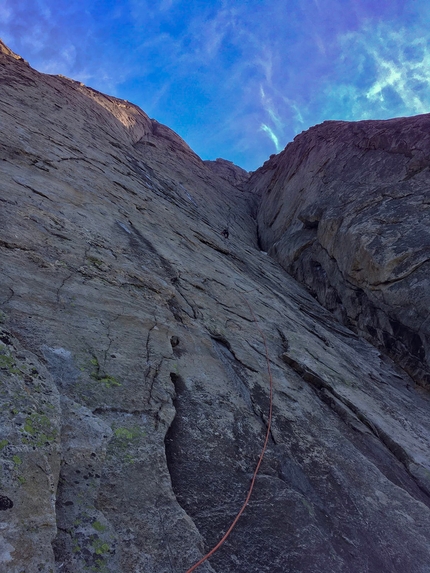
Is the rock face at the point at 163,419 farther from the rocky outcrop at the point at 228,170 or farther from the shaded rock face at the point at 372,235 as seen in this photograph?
the rocky outcrop at the point at 228,170

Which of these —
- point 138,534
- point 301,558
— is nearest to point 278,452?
point 301,558

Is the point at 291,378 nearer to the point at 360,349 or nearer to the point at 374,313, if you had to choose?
the point at 360,349

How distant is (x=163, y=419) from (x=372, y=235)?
1332 centimetres

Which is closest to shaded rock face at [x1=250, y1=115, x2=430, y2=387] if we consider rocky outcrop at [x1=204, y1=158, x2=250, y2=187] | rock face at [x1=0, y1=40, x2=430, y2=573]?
rock face at [x1=0, y1=40, x2=430, y2=573]

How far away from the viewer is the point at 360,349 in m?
13.1

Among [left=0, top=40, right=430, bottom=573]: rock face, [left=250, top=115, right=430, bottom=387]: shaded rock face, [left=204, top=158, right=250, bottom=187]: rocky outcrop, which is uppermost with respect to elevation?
[left=204, top=158, right=250, bottom=187]: rocky outcrop

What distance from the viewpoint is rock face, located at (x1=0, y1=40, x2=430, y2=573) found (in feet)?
9.91

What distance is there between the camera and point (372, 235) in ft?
48.9

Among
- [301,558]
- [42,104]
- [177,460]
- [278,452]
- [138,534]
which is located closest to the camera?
[138,534]

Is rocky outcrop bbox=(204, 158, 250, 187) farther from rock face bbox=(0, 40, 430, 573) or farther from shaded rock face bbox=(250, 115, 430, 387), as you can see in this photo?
rock face bbox=(0, 40, 430, 573)

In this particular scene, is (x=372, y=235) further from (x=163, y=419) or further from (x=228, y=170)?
(x=228, y=170)

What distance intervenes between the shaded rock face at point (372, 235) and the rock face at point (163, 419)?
3.44 m

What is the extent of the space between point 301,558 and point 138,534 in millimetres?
1716

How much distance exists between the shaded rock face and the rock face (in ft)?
11.3
